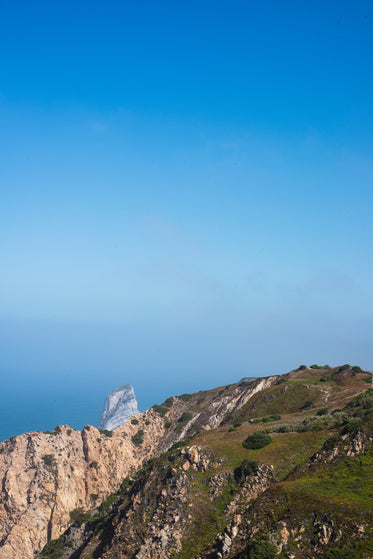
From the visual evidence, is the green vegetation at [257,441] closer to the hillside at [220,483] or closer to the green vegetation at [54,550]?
the hillside at [220,483]

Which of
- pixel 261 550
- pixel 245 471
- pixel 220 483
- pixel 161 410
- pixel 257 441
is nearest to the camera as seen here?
pixel 261 550

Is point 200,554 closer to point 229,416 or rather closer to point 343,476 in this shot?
point 343,476

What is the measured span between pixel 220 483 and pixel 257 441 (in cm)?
678

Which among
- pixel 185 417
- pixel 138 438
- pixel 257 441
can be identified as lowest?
pixel 138 438

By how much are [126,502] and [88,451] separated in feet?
125

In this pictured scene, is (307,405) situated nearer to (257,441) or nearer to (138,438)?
(257,441)

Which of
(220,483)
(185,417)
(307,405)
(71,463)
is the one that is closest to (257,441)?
(220,483)

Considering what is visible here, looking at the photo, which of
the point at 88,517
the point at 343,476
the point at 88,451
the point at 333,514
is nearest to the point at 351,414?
the point at 343,476

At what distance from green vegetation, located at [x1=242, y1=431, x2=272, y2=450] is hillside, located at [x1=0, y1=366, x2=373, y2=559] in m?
0.66

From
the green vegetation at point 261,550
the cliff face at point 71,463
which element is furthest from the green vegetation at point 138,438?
the green vegetation at point 261,550

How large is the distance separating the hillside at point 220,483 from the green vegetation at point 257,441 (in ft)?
2.16

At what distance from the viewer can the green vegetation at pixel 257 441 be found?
4155cm

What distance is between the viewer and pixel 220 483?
38031 millimetres

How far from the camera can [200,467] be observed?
136ft
